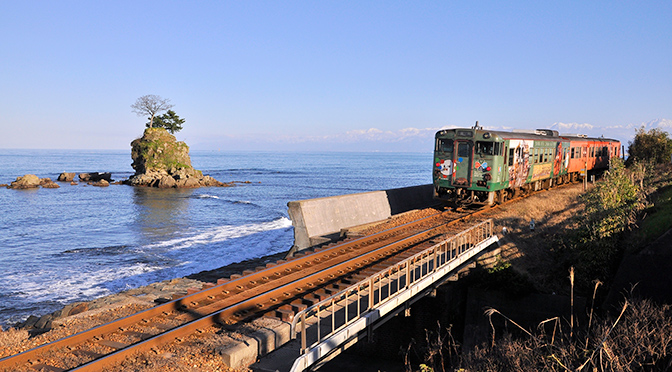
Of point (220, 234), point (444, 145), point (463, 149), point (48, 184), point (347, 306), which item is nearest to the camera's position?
point (347, 306)

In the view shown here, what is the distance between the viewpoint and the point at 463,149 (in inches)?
872

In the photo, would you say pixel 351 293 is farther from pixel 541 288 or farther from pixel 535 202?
pixel 535 202

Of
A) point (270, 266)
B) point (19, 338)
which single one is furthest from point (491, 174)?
point (19, 338)

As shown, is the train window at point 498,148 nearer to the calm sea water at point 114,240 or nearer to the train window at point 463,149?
the train window at point 463,149

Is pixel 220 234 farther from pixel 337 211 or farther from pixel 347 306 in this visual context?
pixel 347 306

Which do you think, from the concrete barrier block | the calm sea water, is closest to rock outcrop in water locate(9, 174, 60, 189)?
the calm sea water

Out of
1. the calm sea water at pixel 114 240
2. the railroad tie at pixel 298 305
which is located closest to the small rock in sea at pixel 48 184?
the calm sea water at pixel 114 240

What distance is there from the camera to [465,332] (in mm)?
17922

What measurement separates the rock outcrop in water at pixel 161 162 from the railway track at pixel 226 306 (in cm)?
7380

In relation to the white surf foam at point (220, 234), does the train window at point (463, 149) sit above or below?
above

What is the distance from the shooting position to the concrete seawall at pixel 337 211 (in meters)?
19.3

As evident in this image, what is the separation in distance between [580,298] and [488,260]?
3357 millimetres

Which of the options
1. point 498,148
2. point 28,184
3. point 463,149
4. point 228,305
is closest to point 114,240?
point 463,149

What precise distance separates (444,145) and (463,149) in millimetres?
967
